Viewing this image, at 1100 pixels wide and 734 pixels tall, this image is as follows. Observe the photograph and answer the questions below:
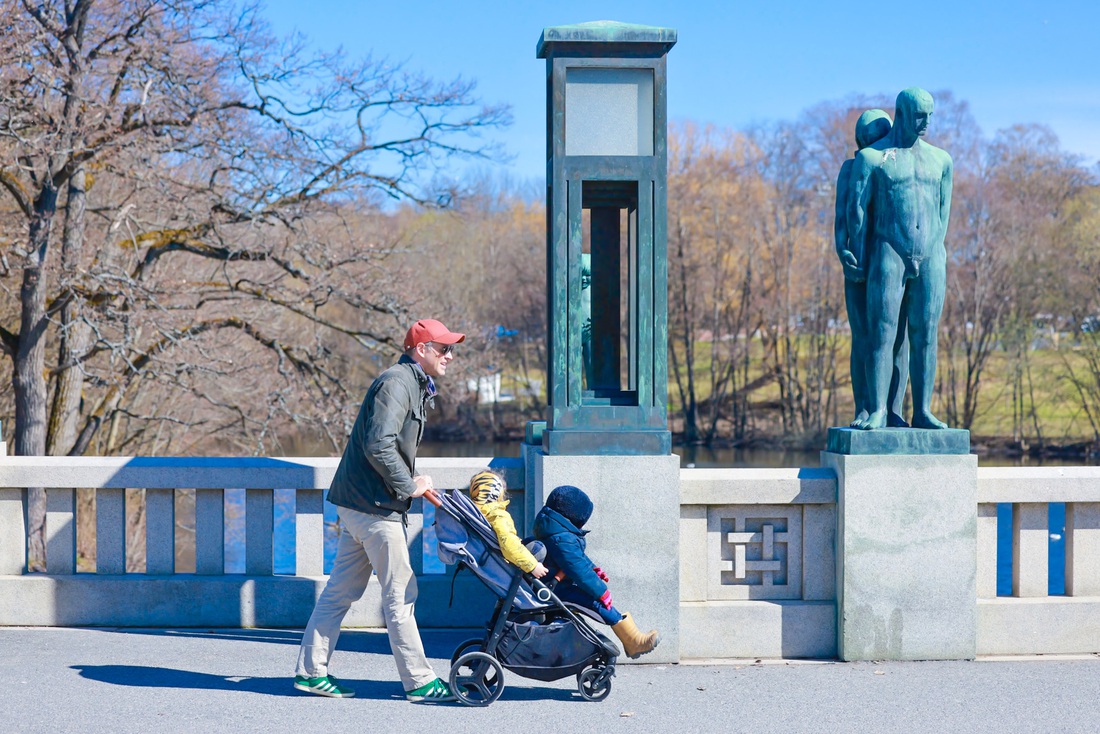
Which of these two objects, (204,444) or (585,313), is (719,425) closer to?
(204,444)

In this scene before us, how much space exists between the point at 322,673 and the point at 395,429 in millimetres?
1253

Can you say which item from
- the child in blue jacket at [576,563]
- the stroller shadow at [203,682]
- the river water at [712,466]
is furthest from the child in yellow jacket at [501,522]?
the river water at [712,466]

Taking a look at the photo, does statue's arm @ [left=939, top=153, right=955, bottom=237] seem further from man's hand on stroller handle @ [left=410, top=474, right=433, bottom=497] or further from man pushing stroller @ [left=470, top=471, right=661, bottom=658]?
man's hand on stroller handle @ [left=410, top=474, right=433, bottom=497]

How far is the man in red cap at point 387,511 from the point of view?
5.32 meters

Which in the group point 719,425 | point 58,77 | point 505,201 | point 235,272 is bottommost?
point 719,425

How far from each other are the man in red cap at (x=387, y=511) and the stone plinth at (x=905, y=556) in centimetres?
238

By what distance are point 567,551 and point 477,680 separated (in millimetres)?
719

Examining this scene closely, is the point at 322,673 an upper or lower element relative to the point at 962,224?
lower

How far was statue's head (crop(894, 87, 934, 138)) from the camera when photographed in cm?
663

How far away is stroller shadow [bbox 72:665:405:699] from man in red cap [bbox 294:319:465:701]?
0.14 metres

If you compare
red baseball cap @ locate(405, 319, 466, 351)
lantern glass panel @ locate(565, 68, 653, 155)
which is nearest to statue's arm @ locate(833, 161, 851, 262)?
lantern glass panel @ locate(565, 68, 653, 155)

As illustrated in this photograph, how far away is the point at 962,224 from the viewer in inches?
1791

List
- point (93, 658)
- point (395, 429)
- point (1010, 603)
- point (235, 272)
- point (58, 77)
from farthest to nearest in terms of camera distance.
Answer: point (235, 272), point (58, 77), point (1010, 603), point (93, 658), point (395, 429)

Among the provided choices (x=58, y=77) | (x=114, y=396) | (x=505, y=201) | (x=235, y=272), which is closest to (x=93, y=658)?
(x=58, y=77)
